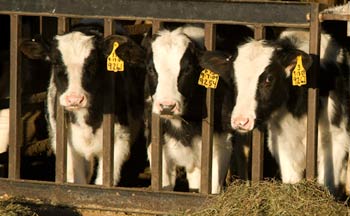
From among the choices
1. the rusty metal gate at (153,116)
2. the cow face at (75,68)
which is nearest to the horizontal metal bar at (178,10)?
the rusty metal gate at (153,116)

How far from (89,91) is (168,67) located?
79 centimetres

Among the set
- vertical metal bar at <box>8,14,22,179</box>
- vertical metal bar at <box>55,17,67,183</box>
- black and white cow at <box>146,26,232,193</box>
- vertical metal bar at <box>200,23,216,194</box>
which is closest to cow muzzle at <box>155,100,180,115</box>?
black and white cow at <box>146,26,232,193</box>

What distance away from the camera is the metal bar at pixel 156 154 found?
10.1m

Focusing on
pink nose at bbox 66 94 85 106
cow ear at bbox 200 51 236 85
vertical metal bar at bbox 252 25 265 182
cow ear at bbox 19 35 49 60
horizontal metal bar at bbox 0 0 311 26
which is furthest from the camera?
cow ear at bbox 19 35 49 60

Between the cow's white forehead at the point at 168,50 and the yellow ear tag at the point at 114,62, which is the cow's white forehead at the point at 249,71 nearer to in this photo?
the cow's white forehead at the point at 168,50

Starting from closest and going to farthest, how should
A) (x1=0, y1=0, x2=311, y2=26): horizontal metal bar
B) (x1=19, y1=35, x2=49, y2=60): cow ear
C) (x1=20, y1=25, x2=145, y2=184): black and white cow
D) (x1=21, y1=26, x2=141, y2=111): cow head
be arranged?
1. (x1=0, y1=0, x2=311, y2=26): horizontal metal bar
2. (x1=21, y1=26, x2=141, y2=111): cow head
3. (x1=20, y1=25, x2=145, y2=184): black and white cow
4. (x1=19, y1=35, x2=49, y2=60): cow ear

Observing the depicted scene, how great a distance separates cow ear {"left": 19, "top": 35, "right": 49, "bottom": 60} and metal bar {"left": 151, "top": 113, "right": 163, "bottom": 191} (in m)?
1.42

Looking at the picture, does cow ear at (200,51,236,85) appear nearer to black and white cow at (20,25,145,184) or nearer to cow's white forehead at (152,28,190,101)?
cow's white forehead at (152,28,190,101)

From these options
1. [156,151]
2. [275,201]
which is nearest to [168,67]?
[156,151]

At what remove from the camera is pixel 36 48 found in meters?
11.0

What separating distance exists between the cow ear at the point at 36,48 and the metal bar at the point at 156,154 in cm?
142

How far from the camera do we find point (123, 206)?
1019cm

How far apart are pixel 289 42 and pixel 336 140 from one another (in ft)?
3.30

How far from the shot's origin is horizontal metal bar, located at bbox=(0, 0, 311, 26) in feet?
31.3
